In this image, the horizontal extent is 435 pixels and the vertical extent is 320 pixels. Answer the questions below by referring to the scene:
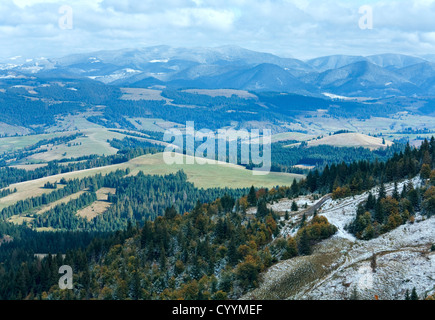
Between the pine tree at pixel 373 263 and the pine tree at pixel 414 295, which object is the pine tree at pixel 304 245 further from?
the pine tree at pixel 414 295

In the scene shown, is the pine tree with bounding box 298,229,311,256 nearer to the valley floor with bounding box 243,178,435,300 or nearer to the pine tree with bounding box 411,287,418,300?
the valley floor with bounding box 243,178,435,300

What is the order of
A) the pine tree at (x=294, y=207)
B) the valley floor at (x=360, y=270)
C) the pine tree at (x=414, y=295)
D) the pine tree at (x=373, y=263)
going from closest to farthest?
the pine tree at (x=414, y=295), the valley floor at (x=360, y=270), the pine tree at (x=373, y=263), the pine tree at (x=294, y=207)

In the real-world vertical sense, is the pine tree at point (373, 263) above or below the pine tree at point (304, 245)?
above

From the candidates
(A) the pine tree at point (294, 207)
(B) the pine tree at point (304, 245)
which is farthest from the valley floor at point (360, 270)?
(A) the pine tree at point (294, 207)

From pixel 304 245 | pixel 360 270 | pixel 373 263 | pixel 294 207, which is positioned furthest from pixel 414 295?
pixel 294 207

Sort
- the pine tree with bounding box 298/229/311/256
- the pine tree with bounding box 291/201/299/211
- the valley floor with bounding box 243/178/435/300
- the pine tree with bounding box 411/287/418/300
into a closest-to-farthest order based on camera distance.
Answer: the pine tree with bounding box 411/287/418/300 → the valley floor with bounding box 243/178/435/300 → the pine tree with bounding box 298/229/311/256 → the pine tree with bounding box 291/201/299/211

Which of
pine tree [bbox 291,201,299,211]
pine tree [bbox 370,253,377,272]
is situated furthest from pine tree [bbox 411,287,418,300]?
pine tree [bbox 291,201,299,211]

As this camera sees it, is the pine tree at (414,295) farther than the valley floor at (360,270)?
No

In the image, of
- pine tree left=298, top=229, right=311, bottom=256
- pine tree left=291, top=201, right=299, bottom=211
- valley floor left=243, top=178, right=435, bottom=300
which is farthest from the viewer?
pine tree left=291, top=201, right=299, bottom=211

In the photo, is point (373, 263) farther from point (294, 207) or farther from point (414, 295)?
point (294, 207)

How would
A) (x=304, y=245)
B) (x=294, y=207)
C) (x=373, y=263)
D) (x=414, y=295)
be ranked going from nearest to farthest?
(x=414, y=295)
(x=373, y=263)
(x=304, y=245)
(x=294, y=207)

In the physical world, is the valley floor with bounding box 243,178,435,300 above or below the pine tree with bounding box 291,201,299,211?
above
